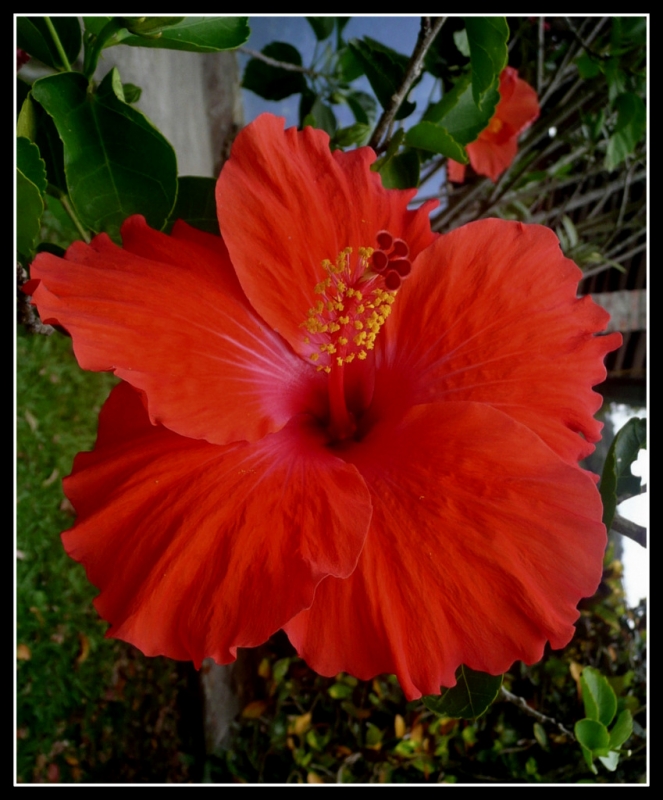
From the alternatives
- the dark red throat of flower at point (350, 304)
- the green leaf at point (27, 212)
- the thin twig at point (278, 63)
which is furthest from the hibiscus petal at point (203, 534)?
the thin twig at point (278, 63)

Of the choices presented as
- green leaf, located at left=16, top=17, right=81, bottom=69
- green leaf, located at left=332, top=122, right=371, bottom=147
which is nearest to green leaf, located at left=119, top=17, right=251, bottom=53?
green leaf, located at left=16, top=17, right=81, bottom=69

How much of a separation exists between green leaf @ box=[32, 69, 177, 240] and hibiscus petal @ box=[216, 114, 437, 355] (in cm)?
9

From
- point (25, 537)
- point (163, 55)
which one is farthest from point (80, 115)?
point (25, 537)

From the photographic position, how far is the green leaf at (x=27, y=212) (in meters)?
0.58

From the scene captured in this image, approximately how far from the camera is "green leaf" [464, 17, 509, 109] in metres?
0.71

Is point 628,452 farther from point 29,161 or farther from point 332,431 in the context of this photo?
point 29,161

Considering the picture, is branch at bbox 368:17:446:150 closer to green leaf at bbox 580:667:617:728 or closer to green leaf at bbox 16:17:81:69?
green leaf at bbox 16:17:81:69

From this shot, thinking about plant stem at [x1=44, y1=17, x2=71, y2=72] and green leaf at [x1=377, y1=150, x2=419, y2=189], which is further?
green leaf at [x1=377, y1=150, x2=419, y2=189]

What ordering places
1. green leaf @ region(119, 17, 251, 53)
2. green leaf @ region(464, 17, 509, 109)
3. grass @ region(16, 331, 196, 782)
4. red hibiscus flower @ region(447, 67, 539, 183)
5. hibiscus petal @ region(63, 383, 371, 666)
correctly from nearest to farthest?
hibiscus petal @ region(63, 383, 371, 666)
green leaf @ region(119, 17, 251, 53)
green leaf @ region(464, 17, 509, 109)
red hibiscus flower @ region(447, 67, 539, 183)
grass @ region(16, 331, 196, 782)

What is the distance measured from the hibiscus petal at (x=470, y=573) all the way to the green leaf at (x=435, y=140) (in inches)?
14.9

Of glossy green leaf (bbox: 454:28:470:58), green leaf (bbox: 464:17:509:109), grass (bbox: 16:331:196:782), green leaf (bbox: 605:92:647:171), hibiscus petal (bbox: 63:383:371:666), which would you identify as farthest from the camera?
grass (bbox: 16:331:196:782)

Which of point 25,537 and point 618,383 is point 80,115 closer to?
point 25,537

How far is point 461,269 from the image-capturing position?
2.14 feet

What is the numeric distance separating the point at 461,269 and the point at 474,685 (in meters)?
0.46
